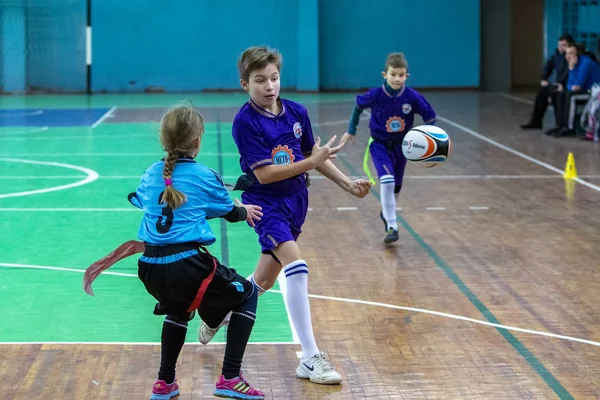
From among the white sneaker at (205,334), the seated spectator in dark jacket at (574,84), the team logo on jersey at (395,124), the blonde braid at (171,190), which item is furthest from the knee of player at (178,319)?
the seated spectator in dark jacket at (574,84)

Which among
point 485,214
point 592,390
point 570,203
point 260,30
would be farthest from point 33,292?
point 260,30

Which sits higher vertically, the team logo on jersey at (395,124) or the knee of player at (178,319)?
the team logo on jersey at (395,124)

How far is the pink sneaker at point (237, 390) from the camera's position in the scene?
492 cm

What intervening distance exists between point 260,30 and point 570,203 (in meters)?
16.8

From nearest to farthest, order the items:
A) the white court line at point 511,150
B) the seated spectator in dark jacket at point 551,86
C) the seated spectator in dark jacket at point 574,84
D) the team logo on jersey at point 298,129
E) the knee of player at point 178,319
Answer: the knee of player at point 178,319 < the team logo on jersey at point 298,129 < the white court line at point 511,150 < the seated spectator in dark jacket at point 574,84 < the seated spectator in dark jacket at point 551,86

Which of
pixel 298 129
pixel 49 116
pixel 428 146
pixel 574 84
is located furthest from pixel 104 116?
pixel 298 129

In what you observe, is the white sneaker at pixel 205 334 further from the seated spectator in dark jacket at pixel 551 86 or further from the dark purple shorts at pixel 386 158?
the seated spectator in dark jacket at pixel 551 86

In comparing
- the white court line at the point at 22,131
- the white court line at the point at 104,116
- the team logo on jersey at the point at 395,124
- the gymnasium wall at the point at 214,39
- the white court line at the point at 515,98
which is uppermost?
the gymnasium wall at the point at 214,39

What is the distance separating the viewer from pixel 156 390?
4.91 m

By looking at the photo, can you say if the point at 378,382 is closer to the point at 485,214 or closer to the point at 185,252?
the point at 185,252

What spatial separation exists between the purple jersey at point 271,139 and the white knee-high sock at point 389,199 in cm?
329

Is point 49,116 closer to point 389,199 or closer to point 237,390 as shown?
point 389,199

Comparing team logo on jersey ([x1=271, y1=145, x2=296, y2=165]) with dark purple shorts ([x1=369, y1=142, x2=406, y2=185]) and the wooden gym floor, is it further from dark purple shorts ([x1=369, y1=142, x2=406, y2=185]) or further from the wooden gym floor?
dark purple shorts ([x1=369, y1=142, x2=406, y2=185])

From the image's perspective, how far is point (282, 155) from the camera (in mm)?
5375
